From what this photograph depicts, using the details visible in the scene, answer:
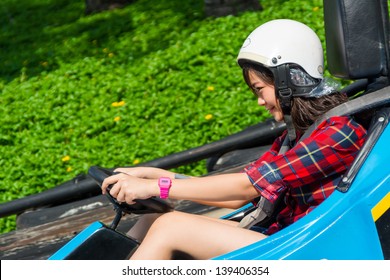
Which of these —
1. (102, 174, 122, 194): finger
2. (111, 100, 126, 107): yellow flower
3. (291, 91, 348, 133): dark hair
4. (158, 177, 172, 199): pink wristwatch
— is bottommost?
(111, 100, 126, 107): yellow flower

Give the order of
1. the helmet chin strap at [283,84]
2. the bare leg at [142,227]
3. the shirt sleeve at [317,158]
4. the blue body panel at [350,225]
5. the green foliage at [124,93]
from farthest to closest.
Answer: the green foliage at [124,93], the bare leg at [142,227], the helmet chin strap at [283,84], the shirt sleeve at [317,158], the blue body panel at [350,225]

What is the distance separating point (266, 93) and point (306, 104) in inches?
5.7

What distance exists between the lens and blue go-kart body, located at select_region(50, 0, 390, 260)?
2.52 metres

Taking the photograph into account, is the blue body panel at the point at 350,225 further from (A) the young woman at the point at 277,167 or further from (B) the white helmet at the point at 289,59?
(B) the white helmet at the point at 289,59

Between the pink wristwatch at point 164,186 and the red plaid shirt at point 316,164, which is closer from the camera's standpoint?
the red plaid shirt at point 316,164

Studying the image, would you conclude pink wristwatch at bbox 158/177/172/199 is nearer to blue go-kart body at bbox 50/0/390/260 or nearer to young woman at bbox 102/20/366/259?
young woman at bbox 102/20/366/259

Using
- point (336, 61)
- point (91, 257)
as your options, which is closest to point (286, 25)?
point (336, 61)

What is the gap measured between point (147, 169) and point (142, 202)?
0.28 meters

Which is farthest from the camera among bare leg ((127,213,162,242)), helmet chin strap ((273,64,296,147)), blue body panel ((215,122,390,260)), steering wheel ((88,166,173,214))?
bare leg ((127,213,162,242))

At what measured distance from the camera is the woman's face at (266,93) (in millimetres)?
2838

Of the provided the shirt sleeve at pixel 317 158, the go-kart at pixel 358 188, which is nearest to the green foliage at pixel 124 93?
the shirt sleeve at pixel 317 158

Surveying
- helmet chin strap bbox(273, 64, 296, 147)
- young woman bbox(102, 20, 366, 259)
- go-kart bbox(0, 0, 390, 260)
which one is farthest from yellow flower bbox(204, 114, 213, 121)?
go-kart bbox(0, 0, 390, 260)

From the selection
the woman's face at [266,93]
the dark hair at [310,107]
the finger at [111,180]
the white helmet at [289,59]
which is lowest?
the finger at [111,180]
